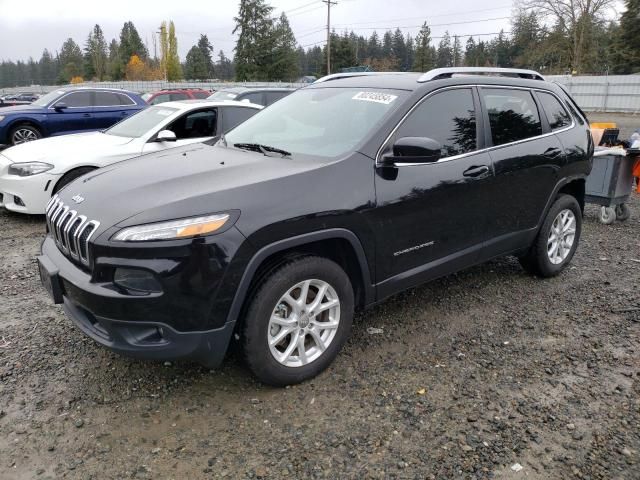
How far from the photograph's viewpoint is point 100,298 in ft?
8.44

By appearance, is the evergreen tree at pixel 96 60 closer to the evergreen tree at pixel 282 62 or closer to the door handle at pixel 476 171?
the evergreen tree at pixel 282 62

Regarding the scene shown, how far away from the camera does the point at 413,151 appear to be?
123 inches

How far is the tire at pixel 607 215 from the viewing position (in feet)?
22.4

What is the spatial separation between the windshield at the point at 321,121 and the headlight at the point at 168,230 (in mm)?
1037

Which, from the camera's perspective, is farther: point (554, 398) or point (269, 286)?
point (554, 398)

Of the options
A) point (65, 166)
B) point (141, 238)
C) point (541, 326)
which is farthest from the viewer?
point (65, 166)

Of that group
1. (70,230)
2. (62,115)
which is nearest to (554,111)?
(70,230)

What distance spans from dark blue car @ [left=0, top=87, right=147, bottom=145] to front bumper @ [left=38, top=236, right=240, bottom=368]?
29.1 feet

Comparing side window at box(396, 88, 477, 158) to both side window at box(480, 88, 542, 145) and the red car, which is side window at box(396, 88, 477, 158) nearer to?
side window at box(480, 88, 542, 145)

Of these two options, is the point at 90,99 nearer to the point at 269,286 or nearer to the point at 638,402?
the point at 269,286

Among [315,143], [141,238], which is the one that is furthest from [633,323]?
[141,238]

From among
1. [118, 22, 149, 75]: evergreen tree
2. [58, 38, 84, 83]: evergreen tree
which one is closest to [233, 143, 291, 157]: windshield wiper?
[118, 22, 149, 75]: evergreen tree

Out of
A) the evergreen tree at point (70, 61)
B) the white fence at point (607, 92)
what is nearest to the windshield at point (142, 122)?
the white fence at point (607, 92)

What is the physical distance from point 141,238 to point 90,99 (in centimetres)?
1019
